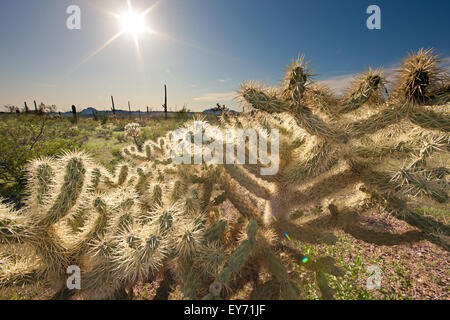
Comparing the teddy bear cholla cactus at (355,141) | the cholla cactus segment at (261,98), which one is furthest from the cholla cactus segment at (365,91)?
the cholla cactus segment at (261,98)

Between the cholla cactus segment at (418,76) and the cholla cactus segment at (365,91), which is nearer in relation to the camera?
the cholla cactus segment at (418,76)

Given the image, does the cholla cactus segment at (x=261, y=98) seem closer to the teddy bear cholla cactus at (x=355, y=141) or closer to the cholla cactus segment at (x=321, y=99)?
the teddy bear cholla cactus at (x=355, y=141)

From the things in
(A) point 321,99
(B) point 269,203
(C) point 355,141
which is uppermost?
(A) point 321,99

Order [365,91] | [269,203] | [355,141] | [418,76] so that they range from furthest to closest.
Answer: [269,203], [355,141], [365,91], [418,76]

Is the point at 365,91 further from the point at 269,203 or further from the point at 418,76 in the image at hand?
the point at 269,203

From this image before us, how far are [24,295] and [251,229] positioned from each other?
114 inches

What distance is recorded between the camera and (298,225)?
84.7 inches

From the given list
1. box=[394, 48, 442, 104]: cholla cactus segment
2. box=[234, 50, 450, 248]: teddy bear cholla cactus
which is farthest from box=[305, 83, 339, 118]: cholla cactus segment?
box=[394, 48, 442, 104]: cholla cactus segment

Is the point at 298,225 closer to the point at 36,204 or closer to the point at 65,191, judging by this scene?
the point at 65,191

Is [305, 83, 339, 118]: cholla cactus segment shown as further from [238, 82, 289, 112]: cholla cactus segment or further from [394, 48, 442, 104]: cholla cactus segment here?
[394, 48, 442, 104]: cholla cactus segment

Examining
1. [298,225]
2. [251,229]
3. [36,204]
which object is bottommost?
[298,225]

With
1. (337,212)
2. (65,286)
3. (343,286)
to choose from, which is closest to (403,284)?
(343,286)

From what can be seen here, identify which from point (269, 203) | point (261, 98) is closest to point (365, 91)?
point (261, 98)
